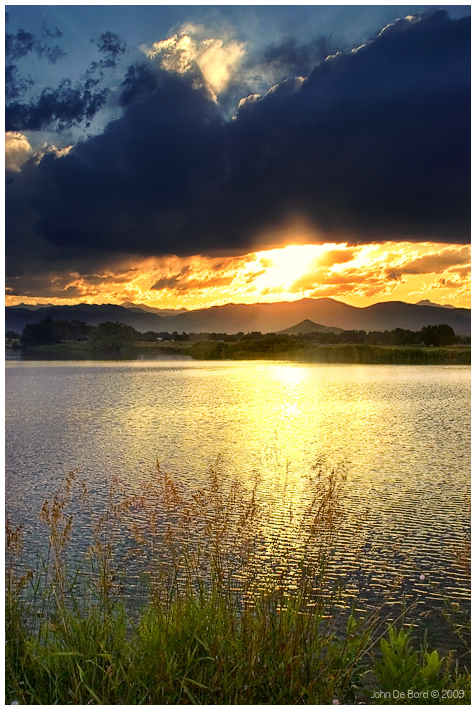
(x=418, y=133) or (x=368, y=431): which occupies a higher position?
(x=418, y=133)

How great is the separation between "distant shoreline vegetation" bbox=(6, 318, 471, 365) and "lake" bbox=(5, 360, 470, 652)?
5.29 feet

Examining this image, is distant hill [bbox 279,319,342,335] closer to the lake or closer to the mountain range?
the mountain range

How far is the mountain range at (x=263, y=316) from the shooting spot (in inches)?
659

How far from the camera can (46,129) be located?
12.7 meters

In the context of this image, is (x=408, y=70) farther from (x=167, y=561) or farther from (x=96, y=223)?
(x=96, y=223)

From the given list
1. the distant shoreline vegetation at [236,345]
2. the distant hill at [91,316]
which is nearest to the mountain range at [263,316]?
the distant hill at [91,316]

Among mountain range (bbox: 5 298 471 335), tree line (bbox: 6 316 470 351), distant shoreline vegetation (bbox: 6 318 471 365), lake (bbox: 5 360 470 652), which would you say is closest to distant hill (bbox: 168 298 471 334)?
mountain range (bbox: 5 298 471 335)

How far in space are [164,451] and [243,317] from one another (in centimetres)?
1031

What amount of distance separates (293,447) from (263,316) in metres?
8.86

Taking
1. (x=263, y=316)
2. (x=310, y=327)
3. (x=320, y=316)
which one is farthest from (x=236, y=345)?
(x=320, y=316)

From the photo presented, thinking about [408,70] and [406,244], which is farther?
[406,244]

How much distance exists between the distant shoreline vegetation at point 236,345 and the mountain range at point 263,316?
1.29 metres

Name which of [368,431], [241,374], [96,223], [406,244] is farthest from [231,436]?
[241,374]

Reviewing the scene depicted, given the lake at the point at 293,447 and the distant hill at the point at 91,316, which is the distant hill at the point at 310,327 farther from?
the distant hill at the point at 91,316
